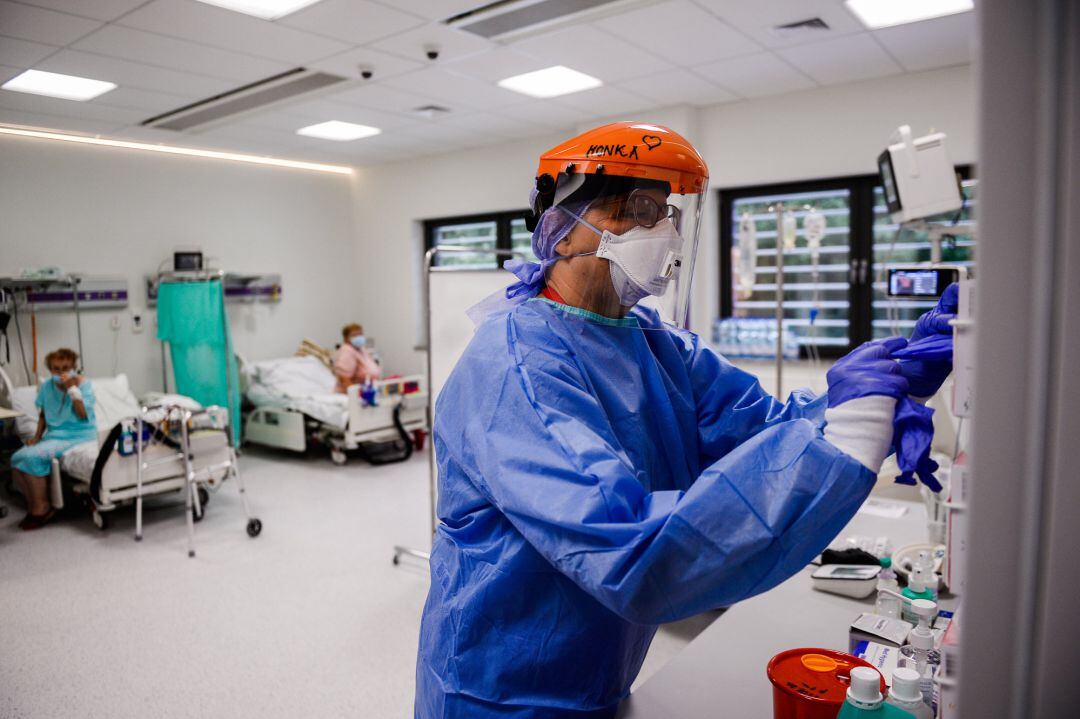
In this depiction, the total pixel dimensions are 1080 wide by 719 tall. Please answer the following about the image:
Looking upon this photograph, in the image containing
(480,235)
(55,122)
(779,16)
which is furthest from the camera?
(480,235)

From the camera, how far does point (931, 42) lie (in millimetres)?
4023

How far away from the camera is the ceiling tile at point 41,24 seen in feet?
10.7

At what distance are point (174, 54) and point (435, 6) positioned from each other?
5.43ft

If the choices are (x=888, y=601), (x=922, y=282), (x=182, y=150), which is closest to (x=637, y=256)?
(x=888, y=601)

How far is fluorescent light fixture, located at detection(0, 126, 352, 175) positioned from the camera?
567cm

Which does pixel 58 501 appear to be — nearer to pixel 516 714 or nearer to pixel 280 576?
pixel 280 576

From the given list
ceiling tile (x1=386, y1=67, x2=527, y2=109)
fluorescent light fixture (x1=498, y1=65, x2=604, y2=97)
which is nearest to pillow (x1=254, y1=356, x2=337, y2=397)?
ceiling tile (x1=386, y1=67, x2=527, y2=109)

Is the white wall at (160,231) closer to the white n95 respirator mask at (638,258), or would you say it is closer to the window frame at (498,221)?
the window frame at (498,221)

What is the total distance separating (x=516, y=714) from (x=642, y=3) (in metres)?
3.24

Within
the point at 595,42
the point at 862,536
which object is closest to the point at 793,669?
the point at 862,536

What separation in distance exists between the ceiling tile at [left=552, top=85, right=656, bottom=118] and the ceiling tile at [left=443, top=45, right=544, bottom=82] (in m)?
0.68

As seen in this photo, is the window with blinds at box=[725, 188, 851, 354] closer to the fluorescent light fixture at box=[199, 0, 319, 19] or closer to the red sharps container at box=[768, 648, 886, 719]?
the fluorescent light fixture at box=[199, 0, 319, 19]

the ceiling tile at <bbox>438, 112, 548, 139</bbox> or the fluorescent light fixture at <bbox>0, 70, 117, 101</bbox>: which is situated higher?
the ceiling tile at <bbox>438, 112, 548, 139</bbox>

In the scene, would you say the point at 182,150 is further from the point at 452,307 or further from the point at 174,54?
the point at 452,307
